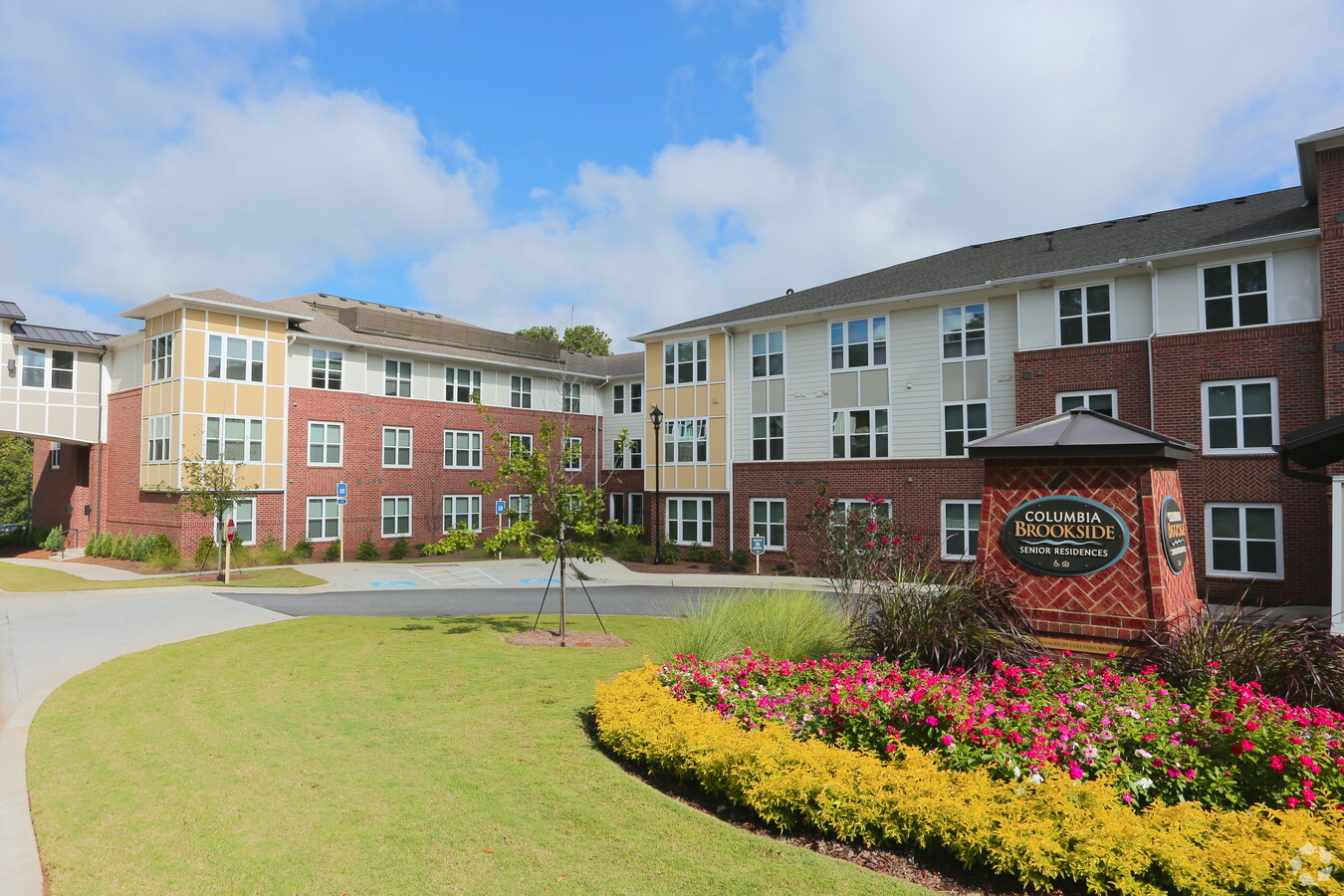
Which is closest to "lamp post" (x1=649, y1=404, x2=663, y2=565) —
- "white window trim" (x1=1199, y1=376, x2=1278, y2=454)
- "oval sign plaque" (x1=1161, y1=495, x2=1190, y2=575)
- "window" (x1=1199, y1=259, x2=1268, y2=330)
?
"white window trim" (x1=1199, y1=376, x2=1278, y2=454)

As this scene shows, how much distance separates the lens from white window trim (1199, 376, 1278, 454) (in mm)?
19094

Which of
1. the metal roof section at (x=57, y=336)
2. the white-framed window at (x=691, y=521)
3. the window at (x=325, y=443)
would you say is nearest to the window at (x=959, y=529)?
the white-framed window at (x=691, y=521)

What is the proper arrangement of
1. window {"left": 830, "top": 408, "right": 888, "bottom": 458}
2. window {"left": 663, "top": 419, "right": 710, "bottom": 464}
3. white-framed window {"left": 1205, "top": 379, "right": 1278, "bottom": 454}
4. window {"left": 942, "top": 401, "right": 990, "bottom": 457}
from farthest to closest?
window {"left": 663, "top": 419, "right": 710, "bottom": 464} → window {"left": 830, "top": 408, "right": 888, "bottom": 458} → window {"left": 942, "top": 401, "right": 990, "bottom": 457} → white-framed window {"left": 1205, "top": 379, "right": 1278, "bottom": 454}

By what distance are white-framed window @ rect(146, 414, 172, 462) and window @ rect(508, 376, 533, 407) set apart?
14114mm

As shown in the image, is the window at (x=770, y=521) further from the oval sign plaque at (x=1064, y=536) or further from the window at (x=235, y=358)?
the oval sign plaque at (x=1064, y=536)

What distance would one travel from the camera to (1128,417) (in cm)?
2138

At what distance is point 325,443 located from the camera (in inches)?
1211

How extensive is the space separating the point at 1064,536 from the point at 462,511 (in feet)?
99.7

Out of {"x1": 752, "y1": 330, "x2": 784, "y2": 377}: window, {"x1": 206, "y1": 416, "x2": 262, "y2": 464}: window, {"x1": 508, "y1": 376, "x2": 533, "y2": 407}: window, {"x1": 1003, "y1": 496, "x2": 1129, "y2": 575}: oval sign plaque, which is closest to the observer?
{"x1": 1003, "y1": 496, "x2": 1129, "y2": 575}: oval sign plaque

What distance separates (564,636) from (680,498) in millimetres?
18992

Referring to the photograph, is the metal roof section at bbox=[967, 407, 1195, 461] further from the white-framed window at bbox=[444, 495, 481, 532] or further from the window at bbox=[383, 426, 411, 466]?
the white-framed window at bbox=[444, 495, 481, 532]

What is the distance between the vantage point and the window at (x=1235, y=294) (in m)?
19.5

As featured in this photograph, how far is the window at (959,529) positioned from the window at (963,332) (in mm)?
4898

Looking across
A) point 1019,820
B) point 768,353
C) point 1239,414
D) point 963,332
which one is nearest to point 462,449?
point 768,353
